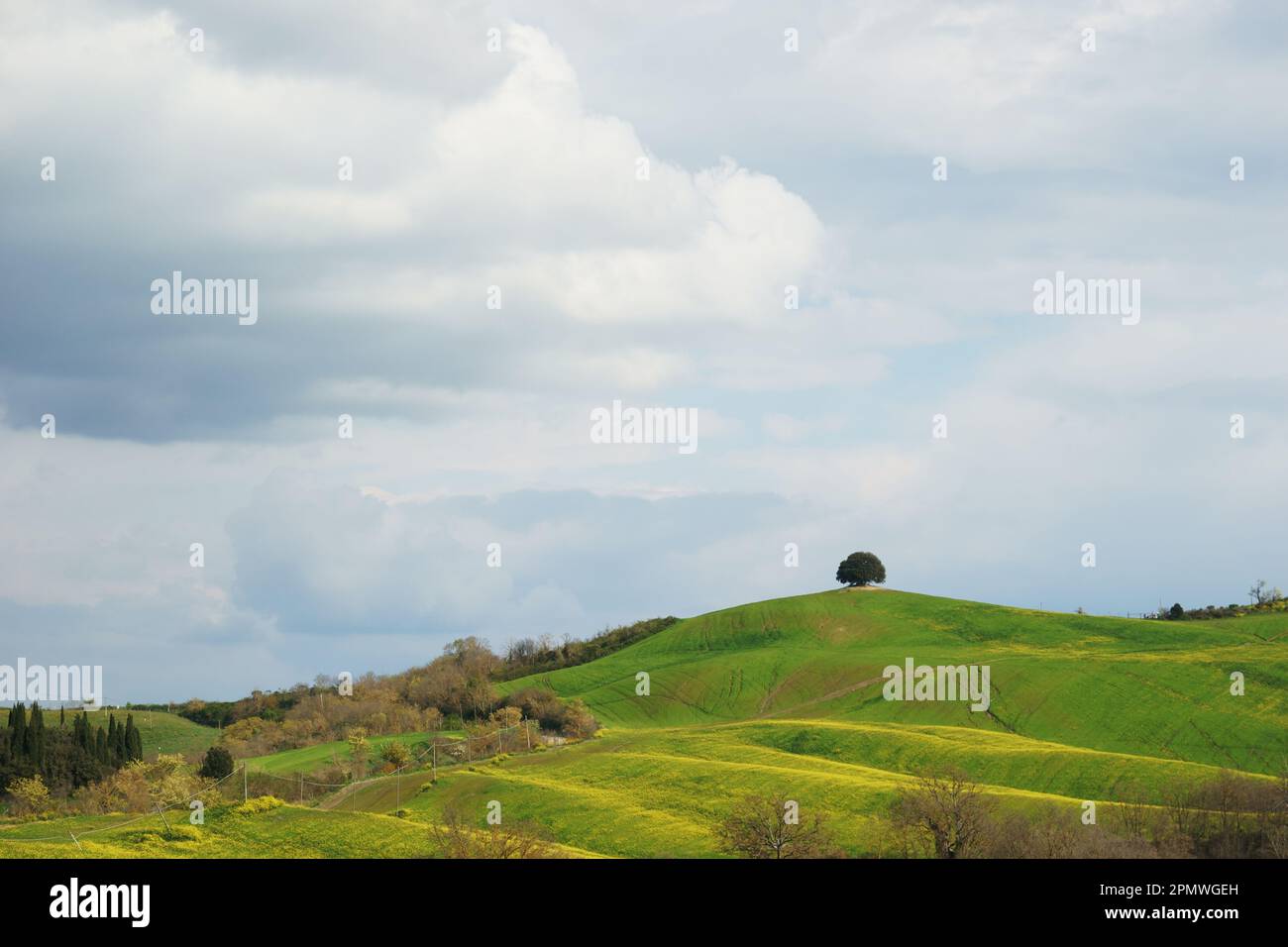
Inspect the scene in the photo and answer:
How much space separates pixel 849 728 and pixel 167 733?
124 meters

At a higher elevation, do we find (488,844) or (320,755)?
(488,844)

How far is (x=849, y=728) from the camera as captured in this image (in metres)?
118

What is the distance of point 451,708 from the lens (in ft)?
523

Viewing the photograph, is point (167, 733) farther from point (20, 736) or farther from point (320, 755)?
point (320, 755)

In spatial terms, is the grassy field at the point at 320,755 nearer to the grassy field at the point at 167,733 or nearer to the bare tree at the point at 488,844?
the grassy field at the point at 167,733

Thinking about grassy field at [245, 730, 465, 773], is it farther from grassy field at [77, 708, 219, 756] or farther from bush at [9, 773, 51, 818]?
grassy field at [77, 708, 219, 756]

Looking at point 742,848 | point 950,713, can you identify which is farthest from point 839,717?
point 742,848

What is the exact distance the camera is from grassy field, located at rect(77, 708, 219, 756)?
592 ft

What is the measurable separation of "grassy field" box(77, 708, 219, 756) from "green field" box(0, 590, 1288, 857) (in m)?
50.0

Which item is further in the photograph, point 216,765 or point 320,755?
point 320,755

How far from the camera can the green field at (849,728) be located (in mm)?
81250

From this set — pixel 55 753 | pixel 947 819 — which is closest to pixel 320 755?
pixel 55 753

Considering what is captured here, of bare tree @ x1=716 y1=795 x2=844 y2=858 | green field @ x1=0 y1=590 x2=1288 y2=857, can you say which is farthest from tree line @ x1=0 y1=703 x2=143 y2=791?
bare tree @ x1=716 y1=795 x2=844 y2=858
